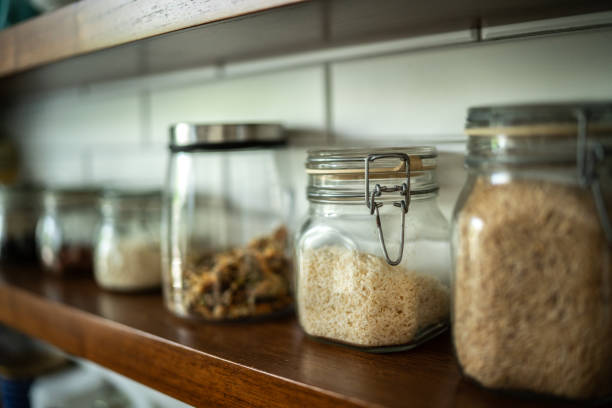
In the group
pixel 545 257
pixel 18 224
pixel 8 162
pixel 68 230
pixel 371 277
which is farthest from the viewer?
pixel 8 162

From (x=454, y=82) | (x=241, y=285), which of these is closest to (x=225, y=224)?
(x=241, y=285)

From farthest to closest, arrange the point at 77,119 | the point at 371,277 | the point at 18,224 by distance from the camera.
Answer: the point at 77,119 < the point at 18,224 < the point at 371,277

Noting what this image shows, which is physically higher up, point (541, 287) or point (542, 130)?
point (542, 130)

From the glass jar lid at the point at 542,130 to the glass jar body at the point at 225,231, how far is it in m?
0.33

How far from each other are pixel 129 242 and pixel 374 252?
0.46 metres

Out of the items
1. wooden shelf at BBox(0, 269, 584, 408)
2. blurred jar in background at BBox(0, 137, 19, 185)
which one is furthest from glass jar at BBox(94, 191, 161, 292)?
blurred jar in background at BBox(0, 137, 19, 185)

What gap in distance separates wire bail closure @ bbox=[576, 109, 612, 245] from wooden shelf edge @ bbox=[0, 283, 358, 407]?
22cm

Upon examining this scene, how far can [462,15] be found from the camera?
0.54 m

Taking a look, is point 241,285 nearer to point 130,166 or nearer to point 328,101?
point 328,101

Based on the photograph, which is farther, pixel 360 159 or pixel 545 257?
pixel 360 159

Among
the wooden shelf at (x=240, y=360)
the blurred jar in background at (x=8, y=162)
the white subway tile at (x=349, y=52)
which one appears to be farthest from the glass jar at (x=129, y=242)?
the blurred jar in background at (x=8, y=162)

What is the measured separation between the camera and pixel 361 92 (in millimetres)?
707

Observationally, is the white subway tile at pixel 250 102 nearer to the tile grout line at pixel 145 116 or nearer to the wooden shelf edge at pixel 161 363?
the tile grout line at pixel 145 116

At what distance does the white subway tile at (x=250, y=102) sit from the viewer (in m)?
0.76
